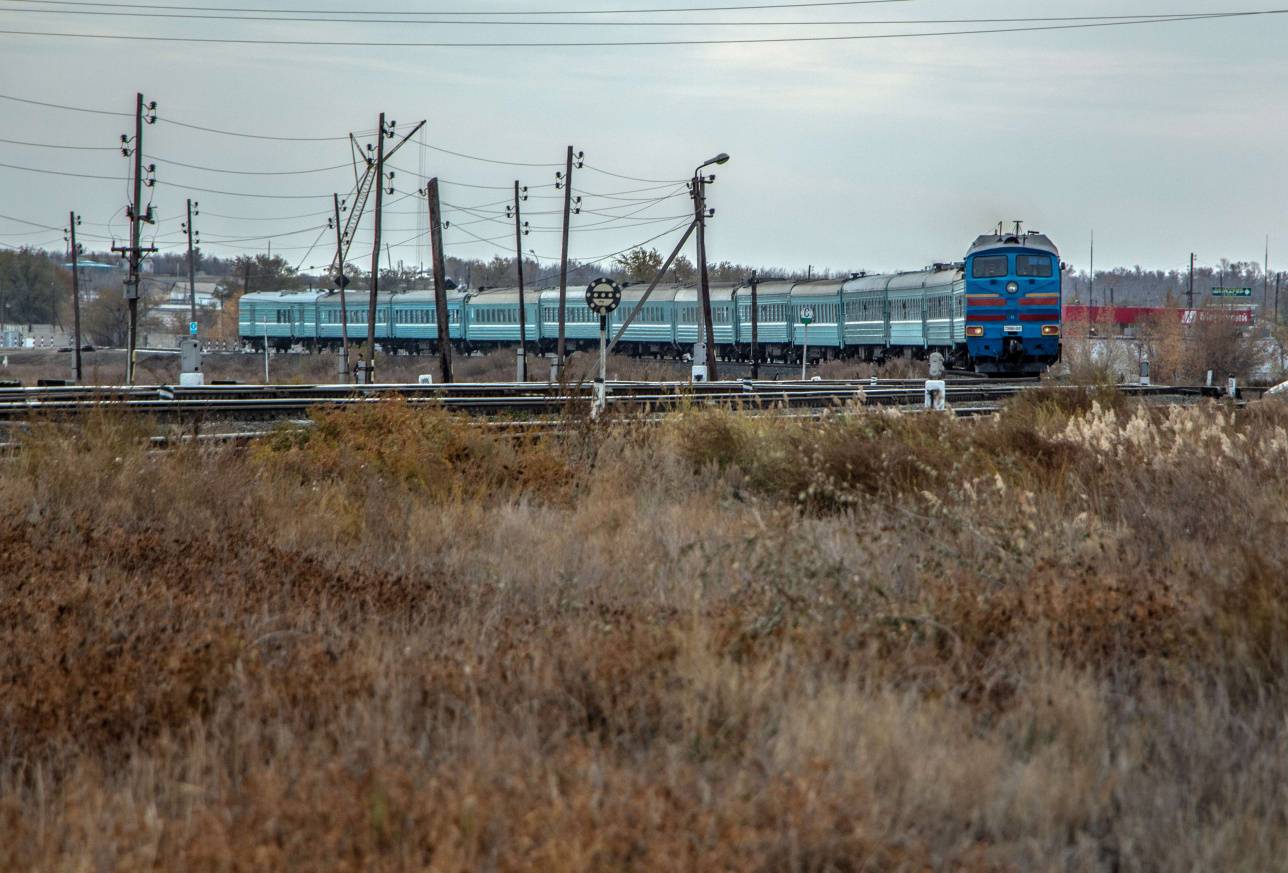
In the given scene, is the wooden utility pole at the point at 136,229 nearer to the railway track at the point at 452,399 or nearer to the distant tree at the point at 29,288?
the railway track at the point at 452,399

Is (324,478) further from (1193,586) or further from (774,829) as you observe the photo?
(774,829)

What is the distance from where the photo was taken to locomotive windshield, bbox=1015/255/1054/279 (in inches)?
1304

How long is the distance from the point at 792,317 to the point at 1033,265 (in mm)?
21002

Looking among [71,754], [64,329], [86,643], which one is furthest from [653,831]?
[64,329]

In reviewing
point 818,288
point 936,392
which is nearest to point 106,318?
point 818,288

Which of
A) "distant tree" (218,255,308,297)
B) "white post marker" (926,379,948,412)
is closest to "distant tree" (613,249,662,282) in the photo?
"distant tree" (218,255,308,297)

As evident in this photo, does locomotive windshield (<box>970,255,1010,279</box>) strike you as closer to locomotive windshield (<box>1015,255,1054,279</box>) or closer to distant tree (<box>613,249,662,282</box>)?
locomotive windshield (<box>1015,255,1054,279</box>)

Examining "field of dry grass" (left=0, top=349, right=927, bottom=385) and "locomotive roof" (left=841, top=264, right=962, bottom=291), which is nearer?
"locomotive roof" (left=841, top=264, right=962, bottom=291)

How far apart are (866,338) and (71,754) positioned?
146 feet

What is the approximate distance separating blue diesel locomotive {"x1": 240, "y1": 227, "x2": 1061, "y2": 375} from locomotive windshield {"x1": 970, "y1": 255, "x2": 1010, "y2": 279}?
2 cm

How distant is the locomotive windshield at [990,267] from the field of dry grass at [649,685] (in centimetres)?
2364

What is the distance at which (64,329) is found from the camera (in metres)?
146

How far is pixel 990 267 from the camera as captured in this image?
33.2m

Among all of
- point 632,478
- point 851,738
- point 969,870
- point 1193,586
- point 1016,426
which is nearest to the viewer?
point 969,870
